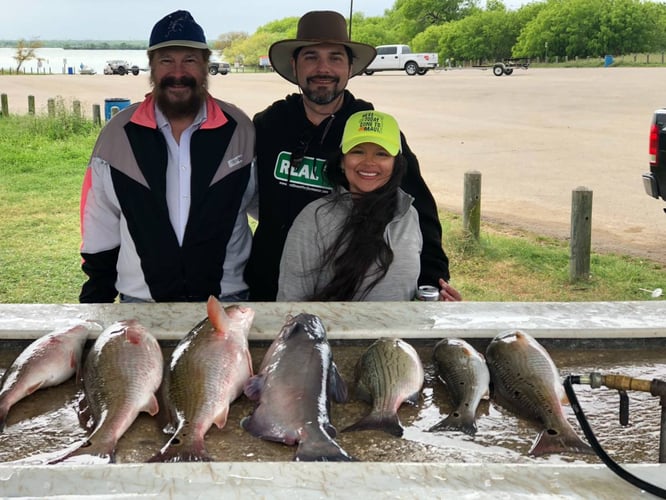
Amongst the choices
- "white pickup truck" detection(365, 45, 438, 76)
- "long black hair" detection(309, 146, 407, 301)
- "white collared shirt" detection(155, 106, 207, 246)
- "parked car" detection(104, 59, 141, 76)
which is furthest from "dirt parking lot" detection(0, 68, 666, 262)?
"parked car" detection(104, 59, 141, 76)

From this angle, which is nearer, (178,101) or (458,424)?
(458,424)

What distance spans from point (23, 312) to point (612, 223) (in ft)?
32.1

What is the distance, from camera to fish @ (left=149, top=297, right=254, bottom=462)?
2111mm

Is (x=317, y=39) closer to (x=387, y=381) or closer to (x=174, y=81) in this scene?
(x=174, y=81)

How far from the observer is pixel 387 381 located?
241 cm

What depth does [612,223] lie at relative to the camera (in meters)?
11.1

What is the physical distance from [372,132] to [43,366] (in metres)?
1.85

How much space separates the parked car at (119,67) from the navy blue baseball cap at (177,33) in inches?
2417

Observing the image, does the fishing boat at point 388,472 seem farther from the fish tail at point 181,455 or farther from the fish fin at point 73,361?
the fish fin at point 73,361

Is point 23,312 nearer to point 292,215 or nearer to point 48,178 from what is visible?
point 292,215

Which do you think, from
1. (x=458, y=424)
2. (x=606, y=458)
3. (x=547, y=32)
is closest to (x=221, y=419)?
(x=458, y=424)

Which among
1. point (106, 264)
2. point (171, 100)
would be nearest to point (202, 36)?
point (171, 100)

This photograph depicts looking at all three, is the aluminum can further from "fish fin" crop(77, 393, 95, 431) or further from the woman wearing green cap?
"fish fin" crop(77, 393, 95, 431)

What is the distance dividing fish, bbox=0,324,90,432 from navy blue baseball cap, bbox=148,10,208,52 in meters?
1.96
